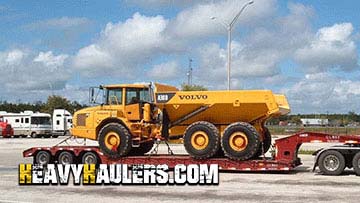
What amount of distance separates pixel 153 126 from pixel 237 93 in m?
3.42

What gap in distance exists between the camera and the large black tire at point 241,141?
20078 millimetres

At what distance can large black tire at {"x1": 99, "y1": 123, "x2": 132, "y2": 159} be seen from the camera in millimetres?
21297

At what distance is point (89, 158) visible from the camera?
71.3 feet

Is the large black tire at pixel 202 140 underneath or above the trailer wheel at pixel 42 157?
above

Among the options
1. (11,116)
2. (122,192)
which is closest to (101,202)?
(122,192)

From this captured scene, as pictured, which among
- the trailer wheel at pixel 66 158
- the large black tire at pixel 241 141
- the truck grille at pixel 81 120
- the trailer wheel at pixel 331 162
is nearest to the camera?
the trailer wheel at pixel 331 162

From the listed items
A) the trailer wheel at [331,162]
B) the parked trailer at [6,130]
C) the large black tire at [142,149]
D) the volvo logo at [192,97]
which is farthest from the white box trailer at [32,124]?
the trailer wheel at [331,162]

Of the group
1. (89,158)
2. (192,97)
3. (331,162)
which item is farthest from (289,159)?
(89,158)

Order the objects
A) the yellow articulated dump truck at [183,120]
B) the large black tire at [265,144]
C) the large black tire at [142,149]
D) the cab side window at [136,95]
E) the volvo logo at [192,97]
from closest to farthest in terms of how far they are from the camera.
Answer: the yellow articulated dump truck at [183,120], the large black tire at [265,144], the volvo logo at [192,97], the cab side window at [136,95], the large black tire at [142,149]

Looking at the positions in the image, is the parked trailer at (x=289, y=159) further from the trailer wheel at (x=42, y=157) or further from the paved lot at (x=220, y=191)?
the trailer wheel at (x=42, y=157)

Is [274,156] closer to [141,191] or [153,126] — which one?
[153,126]

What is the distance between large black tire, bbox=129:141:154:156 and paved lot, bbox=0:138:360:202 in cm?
439

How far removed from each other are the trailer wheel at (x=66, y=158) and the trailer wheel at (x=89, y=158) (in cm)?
40

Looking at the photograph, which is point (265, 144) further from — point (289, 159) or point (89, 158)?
point (89, 158)
